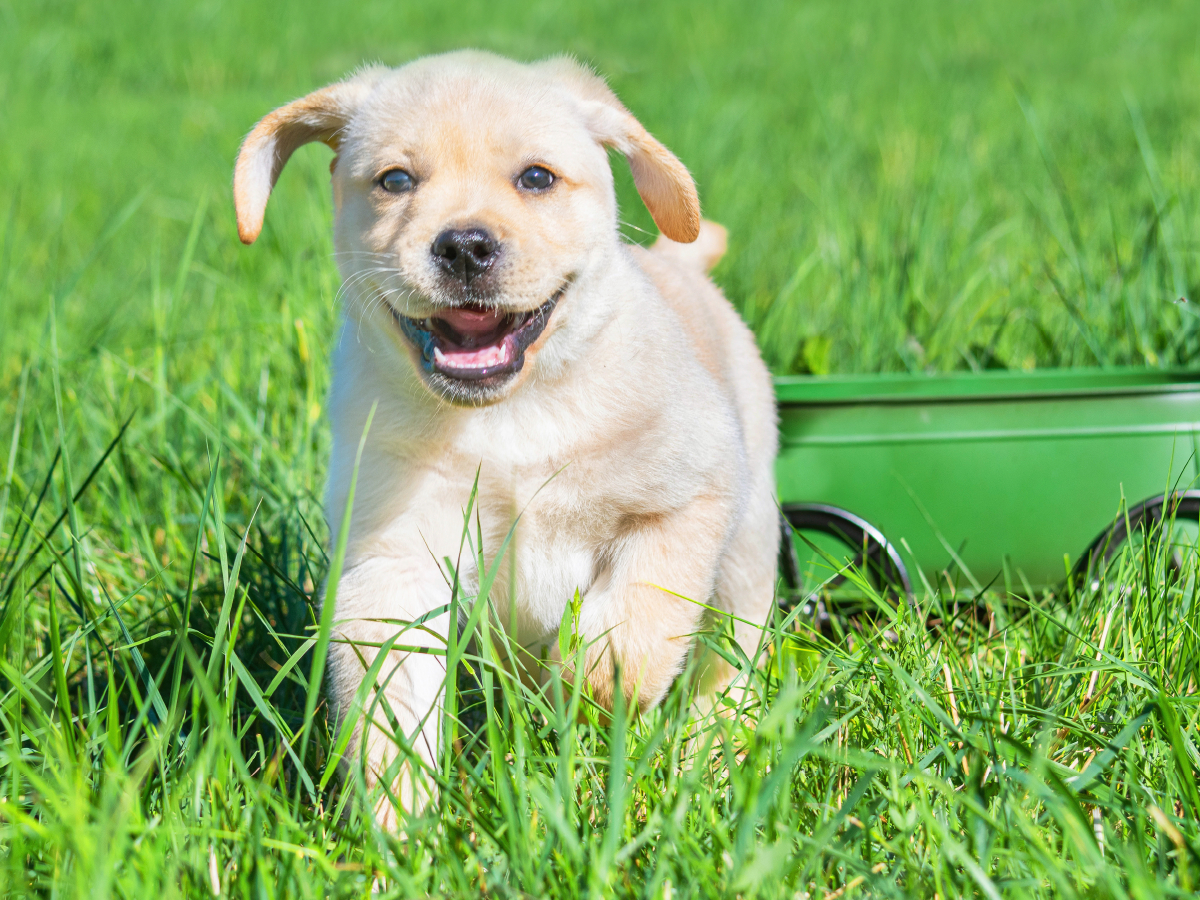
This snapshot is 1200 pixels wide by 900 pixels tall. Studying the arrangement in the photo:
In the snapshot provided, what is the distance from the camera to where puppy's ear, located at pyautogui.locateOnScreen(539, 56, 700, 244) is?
1.93m

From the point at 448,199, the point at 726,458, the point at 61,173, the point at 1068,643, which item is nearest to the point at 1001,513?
the point at 1068,643

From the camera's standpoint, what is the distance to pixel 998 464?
2.23 meters

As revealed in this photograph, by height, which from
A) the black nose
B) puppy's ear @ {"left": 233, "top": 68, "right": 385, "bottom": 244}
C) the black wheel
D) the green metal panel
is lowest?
the black wheel

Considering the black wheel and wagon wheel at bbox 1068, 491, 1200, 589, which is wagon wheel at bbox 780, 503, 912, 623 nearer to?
the black wheel

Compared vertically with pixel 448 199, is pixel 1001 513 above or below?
below

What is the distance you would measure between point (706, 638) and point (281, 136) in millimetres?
1167

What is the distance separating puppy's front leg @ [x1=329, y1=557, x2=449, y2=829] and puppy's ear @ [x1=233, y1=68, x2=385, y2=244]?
60 cm

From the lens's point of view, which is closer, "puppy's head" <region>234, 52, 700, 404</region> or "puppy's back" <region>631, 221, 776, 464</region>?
"puppy's head" <region>234, 52, 700, 404</region>

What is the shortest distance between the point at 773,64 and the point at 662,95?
312 cm

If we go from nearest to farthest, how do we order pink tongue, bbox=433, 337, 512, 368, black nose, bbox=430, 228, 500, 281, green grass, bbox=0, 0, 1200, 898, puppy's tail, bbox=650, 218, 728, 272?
green grass, bbox=0, 0, 1200, 898 → black nose, bbox=430, 228, 500, 281 → pink tongue, bbox=433, 337, 512, 368 → puppy's tail, bbox=650, 218, 728, 272

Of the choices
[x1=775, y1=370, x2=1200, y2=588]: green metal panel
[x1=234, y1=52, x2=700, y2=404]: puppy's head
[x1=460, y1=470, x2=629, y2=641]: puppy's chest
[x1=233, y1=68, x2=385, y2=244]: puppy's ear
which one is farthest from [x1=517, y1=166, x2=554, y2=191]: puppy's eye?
[x1=775, y1=370, x2=1200, y2=588]: green metal panel

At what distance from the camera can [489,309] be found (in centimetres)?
175

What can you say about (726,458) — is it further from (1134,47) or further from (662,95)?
(1134,47)

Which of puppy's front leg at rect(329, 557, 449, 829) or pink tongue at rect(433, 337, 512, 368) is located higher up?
pink tongue at rect(433, 337, 512, 368)
